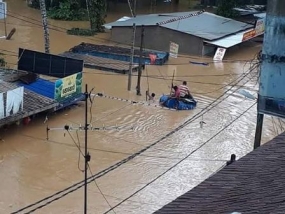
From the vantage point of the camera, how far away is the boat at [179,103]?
2286 centimetres

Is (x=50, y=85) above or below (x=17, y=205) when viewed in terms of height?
above

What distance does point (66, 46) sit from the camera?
32906 millimetres

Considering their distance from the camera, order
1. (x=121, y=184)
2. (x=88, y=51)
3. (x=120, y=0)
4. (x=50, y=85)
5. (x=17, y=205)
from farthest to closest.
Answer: (x=120, y=0), (x=88, y=51), (x=50, y=85), (x=121, y=184), (x=17, y=205)

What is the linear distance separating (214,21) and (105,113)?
1447cm

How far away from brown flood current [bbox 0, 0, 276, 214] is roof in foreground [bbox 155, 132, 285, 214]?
294 inches

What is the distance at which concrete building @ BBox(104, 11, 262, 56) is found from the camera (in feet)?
104

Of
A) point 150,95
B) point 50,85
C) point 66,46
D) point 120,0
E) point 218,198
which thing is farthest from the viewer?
point 120,0

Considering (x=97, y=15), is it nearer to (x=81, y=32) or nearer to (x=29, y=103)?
(x=81, y=32)

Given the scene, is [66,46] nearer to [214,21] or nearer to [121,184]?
[214,21]

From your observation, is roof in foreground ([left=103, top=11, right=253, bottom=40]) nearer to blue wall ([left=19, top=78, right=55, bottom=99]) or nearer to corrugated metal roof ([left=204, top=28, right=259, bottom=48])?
corrugated metal roof ([left=204, top=28, right=259, bottom=48])

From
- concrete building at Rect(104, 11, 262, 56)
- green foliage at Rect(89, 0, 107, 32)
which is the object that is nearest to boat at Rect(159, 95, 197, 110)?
concrete building at Rect(104, 11, 262, 56)

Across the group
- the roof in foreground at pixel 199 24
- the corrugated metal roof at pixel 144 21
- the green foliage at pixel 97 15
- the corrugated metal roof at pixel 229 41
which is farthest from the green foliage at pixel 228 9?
the green foliage at pixel 97 15

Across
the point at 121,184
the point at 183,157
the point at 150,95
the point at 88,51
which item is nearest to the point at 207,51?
the point at 88,51

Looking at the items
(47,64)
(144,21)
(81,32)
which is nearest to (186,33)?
(144,21)
